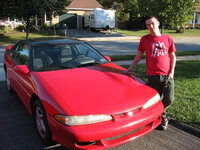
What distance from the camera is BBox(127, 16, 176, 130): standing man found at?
131 inches

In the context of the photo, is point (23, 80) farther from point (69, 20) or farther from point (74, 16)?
point (74, 16)

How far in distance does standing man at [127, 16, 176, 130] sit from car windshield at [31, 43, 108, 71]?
43.2 inches

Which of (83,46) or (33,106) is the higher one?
(83,46)

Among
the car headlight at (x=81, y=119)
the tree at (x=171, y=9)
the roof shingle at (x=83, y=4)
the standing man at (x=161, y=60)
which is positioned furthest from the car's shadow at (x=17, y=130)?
the roof shingle at (x=83, y=4)

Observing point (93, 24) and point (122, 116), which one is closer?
point (122, 116)

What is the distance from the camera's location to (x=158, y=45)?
3328 mm

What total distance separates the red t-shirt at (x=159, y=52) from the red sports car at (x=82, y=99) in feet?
1.14

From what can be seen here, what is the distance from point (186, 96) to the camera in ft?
15.9

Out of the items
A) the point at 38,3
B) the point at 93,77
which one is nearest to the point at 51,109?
the point at 93,77

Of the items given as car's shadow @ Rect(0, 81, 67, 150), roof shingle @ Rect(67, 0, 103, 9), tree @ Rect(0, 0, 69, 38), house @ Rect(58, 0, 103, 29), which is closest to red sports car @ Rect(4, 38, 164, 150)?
car's shadow @ Rect(0, 81, 67, 150)

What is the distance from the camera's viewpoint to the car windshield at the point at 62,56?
3801 mm

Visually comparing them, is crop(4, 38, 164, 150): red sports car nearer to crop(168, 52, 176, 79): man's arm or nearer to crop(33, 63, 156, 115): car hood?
crop(33, 63, 156, 115): car hood

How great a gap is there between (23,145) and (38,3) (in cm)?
1585

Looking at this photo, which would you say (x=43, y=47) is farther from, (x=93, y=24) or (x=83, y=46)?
(x=93, y=24)
